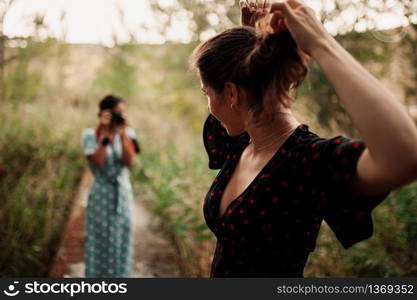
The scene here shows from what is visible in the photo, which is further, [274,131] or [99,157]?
[99,157]

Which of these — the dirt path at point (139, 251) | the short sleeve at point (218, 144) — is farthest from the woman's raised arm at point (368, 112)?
Answer: the dirt path at point (139, 251)

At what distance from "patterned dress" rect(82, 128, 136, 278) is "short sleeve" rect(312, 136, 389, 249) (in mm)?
2985

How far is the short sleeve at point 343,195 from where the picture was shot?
2.82ft

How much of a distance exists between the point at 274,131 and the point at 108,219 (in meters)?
2.89

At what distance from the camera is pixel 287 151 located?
3.49ft

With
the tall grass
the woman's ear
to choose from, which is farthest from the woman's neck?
the tall grass

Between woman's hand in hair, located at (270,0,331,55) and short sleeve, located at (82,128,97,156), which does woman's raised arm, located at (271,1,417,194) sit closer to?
woman's hand in hair, located at (270,0,331,55)

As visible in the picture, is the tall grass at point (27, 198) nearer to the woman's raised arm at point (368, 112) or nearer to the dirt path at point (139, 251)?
the dirt path at point (139, 251)

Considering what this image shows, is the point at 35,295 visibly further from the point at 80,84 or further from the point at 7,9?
the point at 80,84

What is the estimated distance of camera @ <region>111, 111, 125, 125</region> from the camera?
3.79 m

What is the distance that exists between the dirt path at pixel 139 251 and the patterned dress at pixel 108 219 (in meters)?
0.34

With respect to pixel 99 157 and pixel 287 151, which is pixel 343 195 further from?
pixel 99 157

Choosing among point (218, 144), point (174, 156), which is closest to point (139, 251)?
point (174, 156)

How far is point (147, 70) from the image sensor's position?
60.8ft
